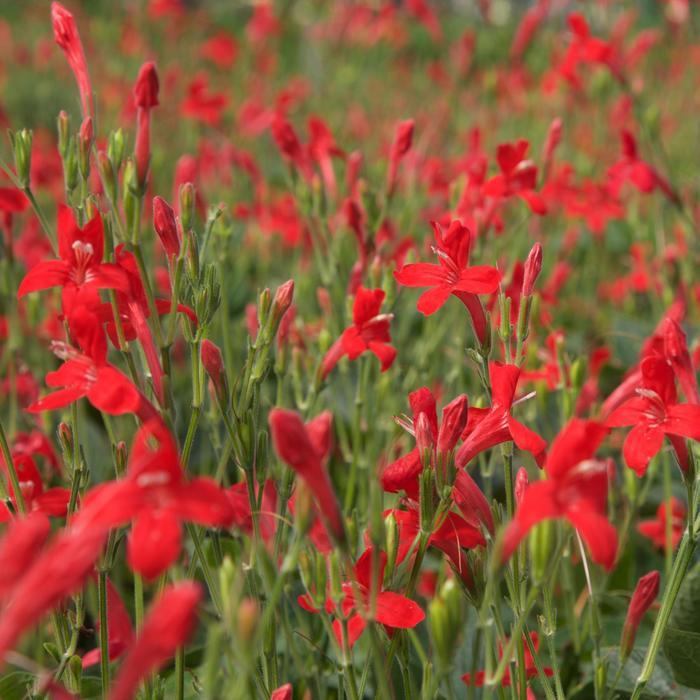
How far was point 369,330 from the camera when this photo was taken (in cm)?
151

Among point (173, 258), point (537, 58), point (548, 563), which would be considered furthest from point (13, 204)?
point (537, 58)

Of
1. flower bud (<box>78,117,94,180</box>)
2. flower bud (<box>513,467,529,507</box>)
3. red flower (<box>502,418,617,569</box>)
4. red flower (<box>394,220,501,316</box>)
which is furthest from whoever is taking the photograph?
flower bud (<box>78,117,94,180</box>)

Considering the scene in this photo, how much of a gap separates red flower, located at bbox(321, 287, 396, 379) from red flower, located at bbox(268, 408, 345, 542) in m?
0.46

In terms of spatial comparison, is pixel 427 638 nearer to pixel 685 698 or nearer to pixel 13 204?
pixel 685 698

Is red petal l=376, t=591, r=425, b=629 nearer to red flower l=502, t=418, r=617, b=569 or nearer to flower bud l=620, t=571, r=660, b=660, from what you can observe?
red flower l=502, t=418, r=617, b=569

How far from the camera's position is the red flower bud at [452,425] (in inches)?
45.3

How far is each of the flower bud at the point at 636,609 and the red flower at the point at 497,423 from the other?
0.71 ft

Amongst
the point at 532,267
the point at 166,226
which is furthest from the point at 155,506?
the point at 532,267

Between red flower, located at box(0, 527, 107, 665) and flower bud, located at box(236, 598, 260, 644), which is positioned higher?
red flower, located at box(0, 527, 107, 665)

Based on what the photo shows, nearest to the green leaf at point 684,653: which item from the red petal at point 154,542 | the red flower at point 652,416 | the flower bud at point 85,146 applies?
the red flower at point 652,416

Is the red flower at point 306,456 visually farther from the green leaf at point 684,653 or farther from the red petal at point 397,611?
the green leaf at point 684,653

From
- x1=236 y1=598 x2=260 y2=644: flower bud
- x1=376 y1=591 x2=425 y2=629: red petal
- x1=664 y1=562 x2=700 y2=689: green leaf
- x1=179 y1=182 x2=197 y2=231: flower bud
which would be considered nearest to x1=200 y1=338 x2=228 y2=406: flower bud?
x1=179 y1=182 x2=197 y2=231: flower bud

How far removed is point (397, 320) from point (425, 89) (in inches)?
215

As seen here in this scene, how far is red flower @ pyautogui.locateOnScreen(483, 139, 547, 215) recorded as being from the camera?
6.22 feet
